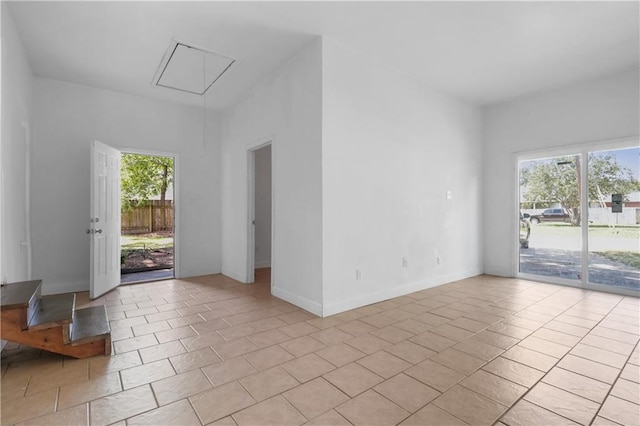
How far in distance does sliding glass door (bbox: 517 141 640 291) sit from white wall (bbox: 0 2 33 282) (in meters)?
6.72

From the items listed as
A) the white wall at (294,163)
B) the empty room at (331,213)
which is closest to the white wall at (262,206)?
the empty room at (331,213)

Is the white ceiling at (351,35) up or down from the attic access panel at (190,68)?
up

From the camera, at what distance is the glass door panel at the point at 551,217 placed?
4766mm

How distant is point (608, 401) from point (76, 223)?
5.96 m

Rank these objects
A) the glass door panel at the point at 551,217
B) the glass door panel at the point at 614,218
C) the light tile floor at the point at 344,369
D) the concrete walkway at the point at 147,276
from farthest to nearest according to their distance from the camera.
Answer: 1. the concrete walkway at the point at 147,276
2. the glass door panel at the point at 551,217
3. the glass door panel at the point at 614,218
4. the light tile floor at the point at 344,369

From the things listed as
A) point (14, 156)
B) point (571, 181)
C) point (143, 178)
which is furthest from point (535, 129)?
point (143, 178)

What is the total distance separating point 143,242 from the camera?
8.37 metres

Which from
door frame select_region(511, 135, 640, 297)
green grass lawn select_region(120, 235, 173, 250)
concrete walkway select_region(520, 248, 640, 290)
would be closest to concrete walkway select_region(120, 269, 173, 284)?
green grass lawn select_region(120, 235, 173, 250)

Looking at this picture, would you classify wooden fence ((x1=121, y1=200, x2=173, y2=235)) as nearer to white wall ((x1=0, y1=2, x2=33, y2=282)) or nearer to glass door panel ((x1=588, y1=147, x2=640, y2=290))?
white wall ((x1=0, y1=2, x2=33, y2=282))

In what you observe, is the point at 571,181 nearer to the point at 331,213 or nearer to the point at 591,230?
the point at 591,230

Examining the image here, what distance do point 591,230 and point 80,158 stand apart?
7.57m

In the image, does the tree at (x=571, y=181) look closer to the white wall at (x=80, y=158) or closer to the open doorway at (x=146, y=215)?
the white wall at (x=80, y=158)

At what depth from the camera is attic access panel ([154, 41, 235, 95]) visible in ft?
11.9

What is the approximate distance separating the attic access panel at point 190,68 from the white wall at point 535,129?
4.60 m
